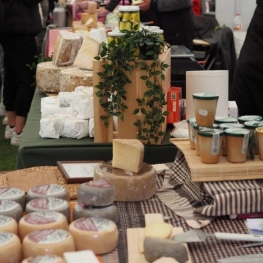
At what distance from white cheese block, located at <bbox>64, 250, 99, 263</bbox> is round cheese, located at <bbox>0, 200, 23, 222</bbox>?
0.29 meters

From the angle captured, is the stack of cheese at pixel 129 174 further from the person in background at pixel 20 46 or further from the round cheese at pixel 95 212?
the person in background at pixel 20 46

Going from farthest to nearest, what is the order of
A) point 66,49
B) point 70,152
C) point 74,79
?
point 66,49 < point 74,79 < point 70,152

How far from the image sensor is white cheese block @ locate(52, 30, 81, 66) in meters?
3.75

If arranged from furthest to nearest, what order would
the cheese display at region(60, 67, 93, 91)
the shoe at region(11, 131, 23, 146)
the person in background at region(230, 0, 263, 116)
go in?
the shoe at region(11, 131, 23, 146), the person in background at region(230, 0, 263, 116), the cheese display at region(60, 67, 93, 91)

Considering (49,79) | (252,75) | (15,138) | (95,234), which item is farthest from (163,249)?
(15,138)

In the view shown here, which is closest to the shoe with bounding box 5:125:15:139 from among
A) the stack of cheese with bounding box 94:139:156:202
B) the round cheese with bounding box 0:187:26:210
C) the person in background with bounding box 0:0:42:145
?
the person in background with bounding box 0:0:42:145

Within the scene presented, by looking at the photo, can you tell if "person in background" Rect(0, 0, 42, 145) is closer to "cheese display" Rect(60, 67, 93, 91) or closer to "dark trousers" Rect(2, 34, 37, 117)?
"dark trousers" Rect(2, 34, 37, 117)

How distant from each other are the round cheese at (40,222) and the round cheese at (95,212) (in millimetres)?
67

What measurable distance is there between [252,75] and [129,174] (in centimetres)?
165

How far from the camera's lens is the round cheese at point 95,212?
68.1 inches

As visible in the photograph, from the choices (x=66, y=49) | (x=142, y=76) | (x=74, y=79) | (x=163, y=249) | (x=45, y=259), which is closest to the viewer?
(x=45, y=259)

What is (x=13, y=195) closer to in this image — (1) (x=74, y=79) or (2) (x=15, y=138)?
(1) (x=74, y=79)

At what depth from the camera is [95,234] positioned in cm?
161

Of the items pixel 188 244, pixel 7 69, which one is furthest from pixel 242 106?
pixel 7 69
